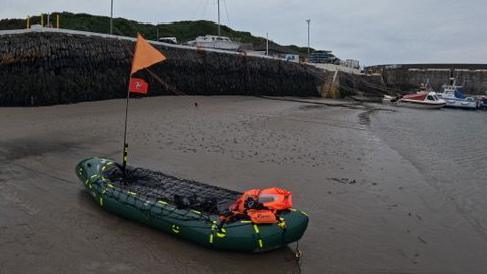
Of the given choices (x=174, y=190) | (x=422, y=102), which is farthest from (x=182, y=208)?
(x=422, y=102)

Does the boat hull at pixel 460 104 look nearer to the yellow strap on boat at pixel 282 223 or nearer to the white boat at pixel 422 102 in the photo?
the white boat at pixel 422 102

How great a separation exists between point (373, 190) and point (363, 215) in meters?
1.81

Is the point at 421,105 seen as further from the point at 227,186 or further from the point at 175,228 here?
the point at 175,228

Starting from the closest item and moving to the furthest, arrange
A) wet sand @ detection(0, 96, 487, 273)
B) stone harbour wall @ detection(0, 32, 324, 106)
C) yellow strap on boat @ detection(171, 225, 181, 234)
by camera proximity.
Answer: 1. wet sand @ detection(0, 96, 487, 273)
2. yellow strap on boat @ detection(171, 225, 181, 234)
3. stone harbour wall @ detection(0, 32, 324, 106)

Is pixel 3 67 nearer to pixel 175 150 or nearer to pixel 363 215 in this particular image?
pixel 175 150

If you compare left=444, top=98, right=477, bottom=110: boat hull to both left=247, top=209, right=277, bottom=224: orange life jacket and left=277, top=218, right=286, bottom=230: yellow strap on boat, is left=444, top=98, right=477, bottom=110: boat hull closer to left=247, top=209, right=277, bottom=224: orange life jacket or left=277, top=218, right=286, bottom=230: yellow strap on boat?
left=277, top=218, right=286, bottom=230: yellow strap on boat

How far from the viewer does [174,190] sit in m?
8.14

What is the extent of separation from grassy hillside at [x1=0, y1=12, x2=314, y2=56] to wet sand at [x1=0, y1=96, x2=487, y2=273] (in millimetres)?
35328

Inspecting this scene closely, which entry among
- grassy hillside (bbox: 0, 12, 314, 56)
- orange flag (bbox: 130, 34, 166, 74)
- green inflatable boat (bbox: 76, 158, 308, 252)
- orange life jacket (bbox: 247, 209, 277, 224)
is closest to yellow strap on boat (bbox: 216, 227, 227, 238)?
green inflatable boat (bbox: 76, 158, 308, 252)

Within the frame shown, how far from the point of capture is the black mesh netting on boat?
7.14 m

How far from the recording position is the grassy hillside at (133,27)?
5262 centimetres

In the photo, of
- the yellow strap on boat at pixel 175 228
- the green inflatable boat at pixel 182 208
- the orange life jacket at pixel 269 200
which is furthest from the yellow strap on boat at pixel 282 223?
the yellow strap on boat at pixel 175 228

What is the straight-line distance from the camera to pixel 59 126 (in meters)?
15.6

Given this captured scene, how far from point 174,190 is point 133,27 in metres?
57.9
